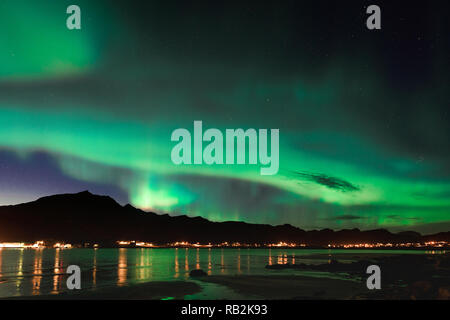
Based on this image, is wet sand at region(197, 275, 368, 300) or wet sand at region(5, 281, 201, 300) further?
wet sand at region(197, 275, 368, 300)

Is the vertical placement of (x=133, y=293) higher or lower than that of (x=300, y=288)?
higher

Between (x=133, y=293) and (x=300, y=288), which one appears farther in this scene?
(x=300, y=288)

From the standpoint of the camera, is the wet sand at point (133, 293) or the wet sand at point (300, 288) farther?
the wet sand at point (300, 288)

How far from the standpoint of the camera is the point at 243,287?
46.2 metres

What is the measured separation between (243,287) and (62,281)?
24674 mm
